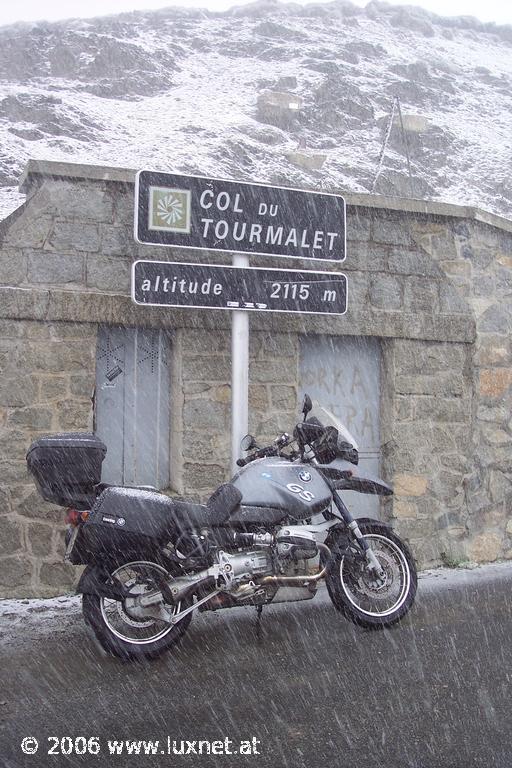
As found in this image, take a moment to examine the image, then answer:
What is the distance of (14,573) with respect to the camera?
20.3 feet

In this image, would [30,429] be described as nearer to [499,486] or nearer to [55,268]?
[55,268]

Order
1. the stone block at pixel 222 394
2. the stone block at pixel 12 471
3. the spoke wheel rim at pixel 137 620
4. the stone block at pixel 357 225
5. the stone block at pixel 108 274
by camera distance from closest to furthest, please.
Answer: the spoke wheel rim at pixel 137 620
the stone block at pixel 12 471
the stone block at pixel 108 274
the stone block at pixel 222 394
the stone block at pixel 357 225

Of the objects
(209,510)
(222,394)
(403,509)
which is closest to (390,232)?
(222,394)

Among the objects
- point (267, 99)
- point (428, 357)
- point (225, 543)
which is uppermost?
point (267, 99)

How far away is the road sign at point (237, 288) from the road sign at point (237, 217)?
186mm

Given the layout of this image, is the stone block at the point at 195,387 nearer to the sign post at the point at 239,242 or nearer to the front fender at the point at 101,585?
the sign post at the point at 239,242

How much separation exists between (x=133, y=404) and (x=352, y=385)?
1.87 meters

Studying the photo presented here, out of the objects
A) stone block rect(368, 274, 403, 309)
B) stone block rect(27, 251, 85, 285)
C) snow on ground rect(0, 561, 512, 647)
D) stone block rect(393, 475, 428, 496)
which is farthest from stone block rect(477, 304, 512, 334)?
stone block rect(27, 251, 85, 285)

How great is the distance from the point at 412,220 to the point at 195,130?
34.5 meters

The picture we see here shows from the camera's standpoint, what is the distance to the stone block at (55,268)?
6355mm

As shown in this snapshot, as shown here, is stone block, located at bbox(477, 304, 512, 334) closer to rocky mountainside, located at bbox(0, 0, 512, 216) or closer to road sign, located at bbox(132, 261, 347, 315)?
road sign, located at bbox(132, 261, 347, 315)

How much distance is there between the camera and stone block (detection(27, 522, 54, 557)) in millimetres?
6238

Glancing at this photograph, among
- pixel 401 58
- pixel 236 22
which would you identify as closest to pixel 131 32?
pixel 236 22

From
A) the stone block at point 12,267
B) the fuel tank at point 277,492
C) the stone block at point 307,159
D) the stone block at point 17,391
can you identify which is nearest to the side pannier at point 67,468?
the fuel tank at point 277,492
